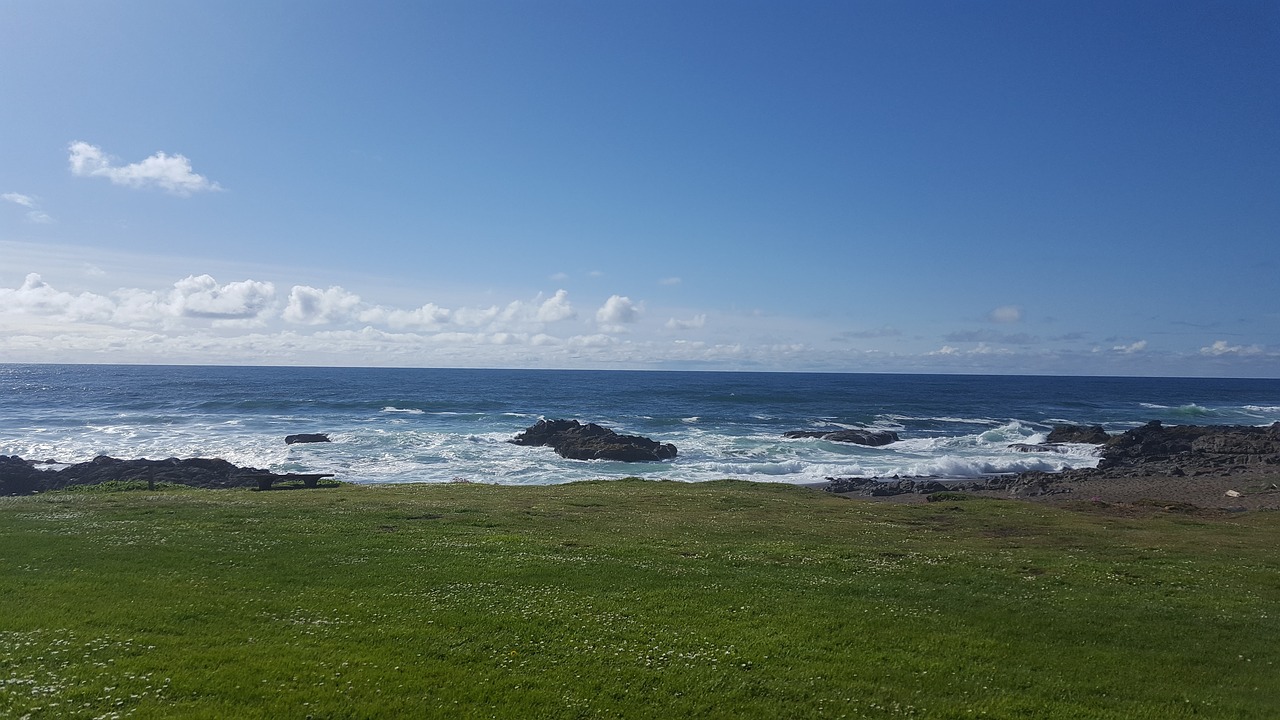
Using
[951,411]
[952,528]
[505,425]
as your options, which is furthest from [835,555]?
[951,411]

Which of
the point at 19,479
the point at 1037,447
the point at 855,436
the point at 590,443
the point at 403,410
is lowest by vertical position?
the point at 19,479

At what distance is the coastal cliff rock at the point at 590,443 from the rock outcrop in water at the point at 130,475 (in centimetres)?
2409

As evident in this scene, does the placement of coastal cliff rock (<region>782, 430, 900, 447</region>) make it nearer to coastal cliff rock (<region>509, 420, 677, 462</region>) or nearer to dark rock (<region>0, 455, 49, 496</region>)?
coastal cliff rock (<region>509, 420, 677, 462</region>)

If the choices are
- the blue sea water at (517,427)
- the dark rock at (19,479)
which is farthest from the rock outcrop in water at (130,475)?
the blue sea water at (517,427)

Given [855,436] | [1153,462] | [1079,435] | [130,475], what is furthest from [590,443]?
[1079,435]

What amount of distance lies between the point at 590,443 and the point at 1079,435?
5451cm

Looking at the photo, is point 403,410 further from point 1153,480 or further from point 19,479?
point 1153,480

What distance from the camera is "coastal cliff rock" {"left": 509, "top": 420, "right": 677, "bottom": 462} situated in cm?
6300

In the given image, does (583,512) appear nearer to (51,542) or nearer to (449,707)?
(51,542)

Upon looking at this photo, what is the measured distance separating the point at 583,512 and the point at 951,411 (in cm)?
10225

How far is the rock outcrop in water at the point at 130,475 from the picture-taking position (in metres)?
42.5

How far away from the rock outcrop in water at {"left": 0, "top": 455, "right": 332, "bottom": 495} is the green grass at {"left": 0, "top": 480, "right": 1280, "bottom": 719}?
1925cm

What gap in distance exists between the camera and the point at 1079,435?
77.2 metres

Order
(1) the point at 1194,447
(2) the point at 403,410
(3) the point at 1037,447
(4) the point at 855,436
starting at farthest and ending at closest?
(2) the point at 403,410
(4) the point at 855,436
(3) the point at 1037,447
(1) the point at 1194,447
